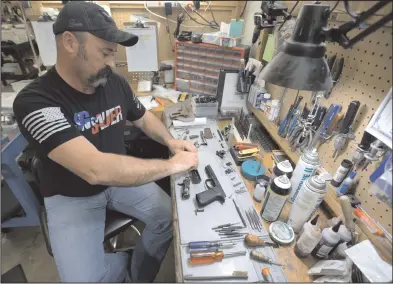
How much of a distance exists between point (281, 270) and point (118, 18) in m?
1.91

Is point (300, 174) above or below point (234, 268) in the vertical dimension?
above

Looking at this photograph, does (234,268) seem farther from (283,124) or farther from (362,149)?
(283,124)

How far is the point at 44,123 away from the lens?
32.3 inches

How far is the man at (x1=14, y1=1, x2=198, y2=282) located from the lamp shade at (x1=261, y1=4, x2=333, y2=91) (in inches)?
21.6

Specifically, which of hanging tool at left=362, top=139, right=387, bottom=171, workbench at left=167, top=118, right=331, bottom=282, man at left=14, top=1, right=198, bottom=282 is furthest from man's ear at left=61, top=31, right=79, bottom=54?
hanging tool at left=362, top=139, right=387, bottom=171

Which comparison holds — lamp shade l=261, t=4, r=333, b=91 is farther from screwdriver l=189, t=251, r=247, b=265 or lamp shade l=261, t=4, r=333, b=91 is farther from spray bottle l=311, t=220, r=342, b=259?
screwdriver l=189, t=251, r=247, b=265

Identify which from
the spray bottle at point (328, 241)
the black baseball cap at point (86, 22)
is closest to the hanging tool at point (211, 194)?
the spray bottle at point (328, 241)

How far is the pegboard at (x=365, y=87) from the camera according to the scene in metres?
0.61

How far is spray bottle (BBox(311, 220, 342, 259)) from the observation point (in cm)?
65

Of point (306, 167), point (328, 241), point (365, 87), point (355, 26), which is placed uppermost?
point (355, 26)

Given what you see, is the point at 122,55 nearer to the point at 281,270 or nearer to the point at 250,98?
the point at 250,98

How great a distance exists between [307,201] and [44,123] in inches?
37.7

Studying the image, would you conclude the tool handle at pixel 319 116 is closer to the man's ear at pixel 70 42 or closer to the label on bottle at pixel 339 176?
Result: the label on bottle at pixel 339 176

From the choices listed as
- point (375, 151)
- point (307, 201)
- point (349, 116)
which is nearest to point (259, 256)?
point (307, 201)
